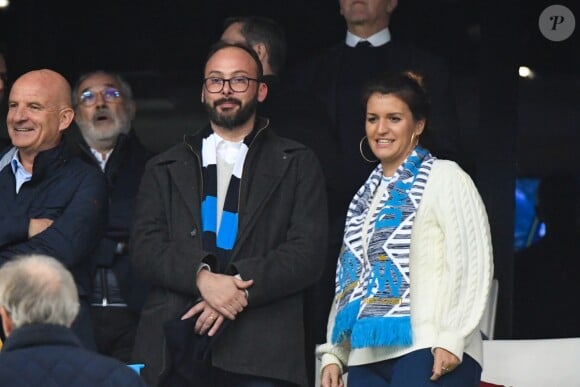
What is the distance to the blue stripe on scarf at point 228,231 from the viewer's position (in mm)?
7234

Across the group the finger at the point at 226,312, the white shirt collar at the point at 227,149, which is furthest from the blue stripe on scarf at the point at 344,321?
the white shirt collar at the point at 227,149

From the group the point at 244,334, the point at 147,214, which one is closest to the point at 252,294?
the point at 244,334

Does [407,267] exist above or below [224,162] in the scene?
below

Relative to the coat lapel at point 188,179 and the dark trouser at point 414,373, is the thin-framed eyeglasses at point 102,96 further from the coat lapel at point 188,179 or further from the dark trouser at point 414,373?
the dark trouser at point 414,373

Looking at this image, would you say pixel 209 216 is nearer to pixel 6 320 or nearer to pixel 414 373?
pixel 414 373

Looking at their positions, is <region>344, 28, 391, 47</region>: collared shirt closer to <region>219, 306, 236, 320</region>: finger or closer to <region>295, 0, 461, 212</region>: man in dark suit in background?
<region>295, 0, 461, 212</region>: man in dark suit in background

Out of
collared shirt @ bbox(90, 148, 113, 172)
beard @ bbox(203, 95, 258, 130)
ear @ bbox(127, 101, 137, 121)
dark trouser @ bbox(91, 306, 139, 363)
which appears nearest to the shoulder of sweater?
beard @ bbox(203, 95, 258, 130)

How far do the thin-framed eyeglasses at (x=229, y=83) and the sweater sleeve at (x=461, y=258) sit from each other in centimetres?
112

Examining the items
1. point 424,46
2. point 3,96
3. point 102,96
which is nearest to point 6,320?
point 102,96

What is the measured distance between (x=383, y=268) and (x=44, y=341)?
1.64 m

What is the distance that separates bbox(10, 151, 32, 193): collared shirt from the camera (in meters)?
7.57

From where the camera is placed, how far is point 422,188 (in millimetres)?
6797

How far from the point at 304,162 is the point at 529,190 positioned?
2.19m

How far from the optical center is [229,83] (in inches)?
293
